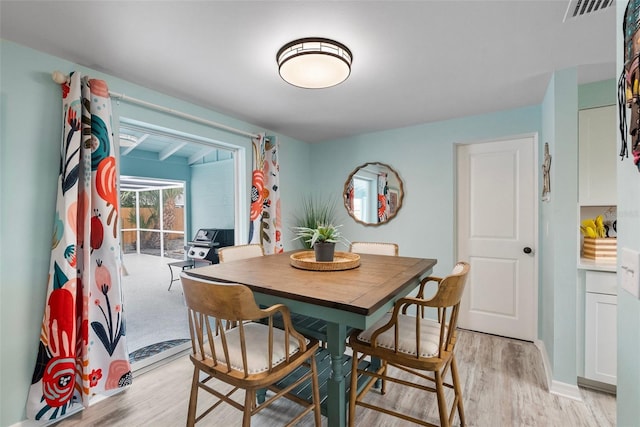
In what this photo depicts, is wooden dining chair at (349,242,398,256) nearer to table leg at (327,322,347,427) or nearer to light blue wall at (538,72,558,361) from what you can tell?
light blue wall at (538,72,558,361)

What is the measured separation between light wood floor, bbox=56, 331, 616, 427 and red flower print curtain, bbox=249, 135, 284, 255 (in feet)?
4.42

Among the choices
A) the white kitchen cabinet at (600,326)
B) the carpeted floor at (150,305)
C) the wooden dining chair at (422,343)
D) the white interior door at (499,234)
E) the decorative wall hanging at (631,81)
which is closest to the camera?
the decorative wall hanging at (631,81)

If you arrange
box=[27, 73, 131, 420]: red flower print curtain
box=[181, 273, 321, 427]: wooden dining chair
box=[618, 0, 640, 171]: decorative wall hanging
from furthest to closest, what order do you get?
box=[27, 73, 131, 420]: red flower print curtain → box=[181, 273, 321, 427]: wooden dining chair → box=[618, 0, 640, 171]: decorative wall hanging

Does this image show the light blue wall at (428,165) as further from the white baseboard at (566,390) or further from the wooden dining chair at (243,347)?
the wooden dining chair at (243,347)

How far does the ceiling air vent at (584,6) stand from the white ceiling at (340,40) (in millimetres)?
34

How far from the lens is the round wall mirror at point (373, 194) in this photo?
3.38 meters

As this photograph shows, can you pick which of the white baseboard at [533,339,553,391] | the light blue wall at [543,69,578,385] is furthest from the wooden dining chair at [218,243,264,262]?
the white baseboard at [533,339,553,391]

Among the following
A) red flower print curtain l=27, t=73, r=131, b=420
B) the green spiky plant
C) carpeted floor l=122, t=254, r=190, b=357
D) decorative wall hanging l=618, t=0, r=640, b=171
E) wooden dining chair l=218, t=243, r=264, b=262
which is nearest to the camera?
decorative wall hanging l=618, t=0, r=640, b=171

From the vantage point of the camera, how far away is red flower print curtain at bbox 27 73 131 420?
1653 millimetres

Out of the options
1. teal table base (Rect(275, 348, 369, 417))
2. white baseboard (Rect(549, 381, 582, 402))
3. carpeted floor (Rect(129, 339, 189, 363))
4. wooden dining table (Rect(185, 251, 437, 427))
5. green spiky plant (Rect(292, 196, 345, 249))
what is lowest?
white baseboard (Rect(549, 381, 582, 402))

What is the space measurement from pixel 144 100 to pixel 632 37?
8.70 feet

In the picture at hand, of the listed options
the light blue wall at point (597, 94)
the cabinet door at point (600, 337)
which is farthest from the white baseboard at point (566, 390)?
the light blue wall at point (597, 94)

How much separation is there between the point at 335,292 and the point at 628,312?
3.11ft

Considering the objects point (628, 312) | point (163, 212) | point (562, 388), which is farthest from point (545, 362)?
point (163, 212)
